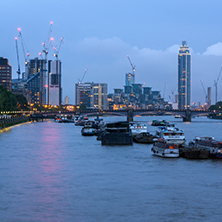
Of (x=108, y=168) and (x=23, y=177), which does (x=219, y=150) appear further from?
(x=23, y=177)

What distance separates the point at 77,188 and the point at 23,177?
10.4 m

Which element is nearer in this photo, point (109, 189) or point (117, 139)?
point (109, 189)

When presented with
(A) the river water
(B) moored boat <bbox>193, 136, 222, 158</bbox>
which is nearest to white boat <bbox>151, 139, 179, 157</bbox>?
(A) the river water

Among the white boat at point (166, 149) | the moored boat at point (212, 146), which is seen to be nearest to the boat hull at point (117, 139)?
the moored boat at point (212, 146)

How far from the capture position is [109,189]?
163ft

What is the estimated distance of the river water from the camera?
39125 millimetres

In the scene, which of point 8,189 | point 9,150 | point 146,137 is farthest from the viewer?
point 146,137

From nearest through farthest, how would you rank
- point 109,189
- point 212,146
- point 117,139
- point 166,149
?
point 109,189
point 166,149
point 212,146
point 117,139

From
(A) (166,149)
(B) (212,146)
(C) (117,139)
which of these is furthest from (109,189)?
(C) (117,139)

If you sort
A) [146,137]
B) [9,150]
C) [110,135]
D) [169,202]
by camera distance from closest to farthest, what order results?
[169,202] < [9,150] < [110,135] < [146,137]

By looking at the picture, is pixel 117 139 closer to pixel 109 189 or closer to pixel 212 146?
pixel 212 146

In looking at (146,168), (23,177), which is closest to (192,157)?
(146,168)

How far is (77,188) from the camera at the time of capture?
50406mm

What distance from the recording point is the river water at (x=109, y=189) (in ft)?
128
